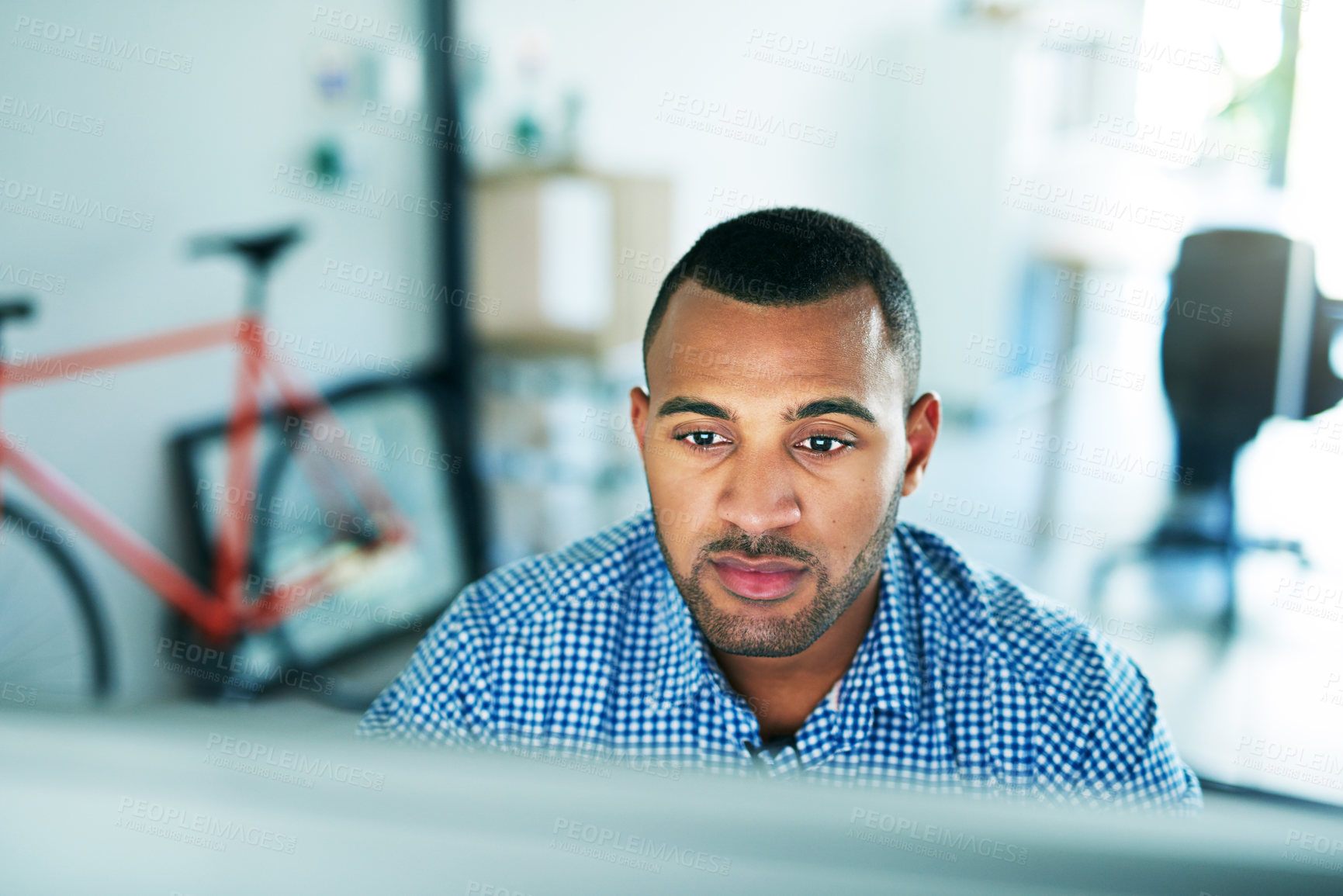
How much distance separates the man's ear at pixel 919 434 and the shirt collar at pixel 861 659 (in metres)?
0.09

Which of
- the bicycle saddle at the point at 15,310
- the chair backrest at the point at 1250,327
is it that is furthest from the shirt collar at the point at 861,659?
the chair backrest at the point at 1250,327

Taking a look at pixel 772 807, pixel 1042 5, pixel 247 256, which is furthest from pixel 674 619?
pixel 1042 5

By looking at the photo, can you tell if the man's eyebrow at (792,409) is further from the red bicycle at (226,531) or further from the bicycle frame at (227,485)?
the bicycle frame at (227,485)

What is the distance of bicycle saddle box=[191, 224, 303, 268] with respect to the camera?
2334mm

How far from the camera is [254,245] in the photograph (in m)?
2.35

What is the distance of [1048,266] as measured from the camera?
4.49m

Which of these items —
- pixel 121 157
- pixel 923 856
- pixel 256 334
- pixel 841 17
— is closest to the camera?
pixel 923 856

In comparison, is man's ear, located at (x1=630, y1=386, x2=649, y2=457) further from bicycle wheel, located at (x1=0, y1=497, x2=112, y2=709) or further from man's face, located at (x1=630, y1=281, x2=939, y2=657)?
bicycle wheel, located at (x1=0, y1=497, x2=112, y2=709)

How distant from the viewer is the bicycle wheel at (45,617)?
2.16m

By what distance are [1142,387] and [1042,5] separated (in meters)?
1.77

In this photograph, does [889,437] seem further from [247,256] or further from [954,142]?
[954,142]

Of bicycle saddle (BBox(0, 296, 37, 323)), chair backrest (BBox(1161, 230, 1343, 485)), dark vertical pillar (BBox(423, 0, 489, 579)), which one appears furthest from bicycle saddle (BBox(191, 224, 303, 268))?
chair backrest (BBox(1161, 230, 1343, 485))

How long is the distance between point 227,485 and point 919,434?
2001 millimetres

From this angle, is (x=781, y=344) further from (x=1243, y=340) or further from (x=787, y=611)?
(x=1243, y=340)
